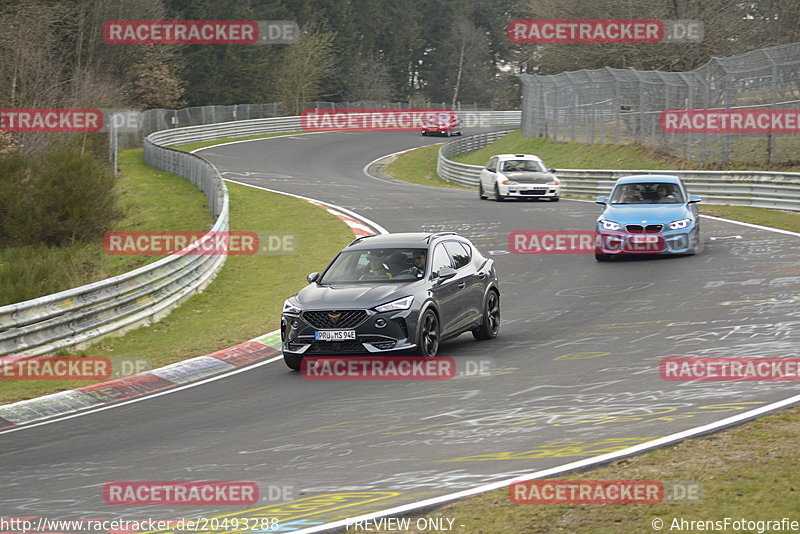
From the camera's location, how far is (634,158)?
4116 centimetres

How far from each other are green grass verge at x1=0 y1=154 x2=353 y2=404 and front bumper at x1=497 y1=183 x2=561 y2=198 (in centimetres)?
604

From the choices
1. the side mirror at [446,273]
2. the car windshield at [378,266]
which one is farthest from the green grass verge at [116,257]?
the side mirror at [446,273]

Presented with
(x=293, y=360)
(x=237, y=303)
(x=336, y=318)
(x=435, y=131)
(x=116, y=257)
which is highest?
(x=435, y=131)

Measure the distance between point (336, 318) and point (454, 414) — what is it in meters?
3.02

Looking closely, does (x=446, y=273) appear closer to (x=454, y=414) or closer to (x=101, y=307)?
(x=454, y=414)

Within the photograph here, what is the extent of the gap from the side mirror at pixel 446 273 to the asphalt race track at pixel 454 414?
955mm

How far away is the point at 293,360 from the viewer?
13062 millimetres

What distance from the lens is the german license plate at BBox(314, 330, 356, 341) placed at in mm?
12617

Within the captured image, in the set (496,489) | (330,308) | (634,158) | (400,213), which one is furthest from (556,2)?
(496,489)

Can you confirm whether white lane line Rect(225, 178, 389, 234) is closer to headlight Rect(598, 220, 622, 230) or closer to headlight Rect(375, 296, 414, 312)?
headlight Rect(598, 220, 622, 230)

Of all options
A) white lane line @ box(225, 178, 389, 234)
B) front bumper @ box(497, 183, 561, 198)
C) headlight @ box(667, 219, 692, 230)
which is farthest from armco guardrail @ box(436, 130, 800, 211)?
white lane line @ box(225, 178, 389, 234)

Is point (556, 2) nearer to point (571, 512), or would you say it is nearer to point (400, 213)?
point (400, 213)

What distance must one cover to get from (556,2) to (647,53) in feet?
53.6

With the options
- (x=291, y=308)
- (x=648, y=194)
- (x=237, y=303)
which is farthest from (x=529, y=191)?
(x=291, y=308)
